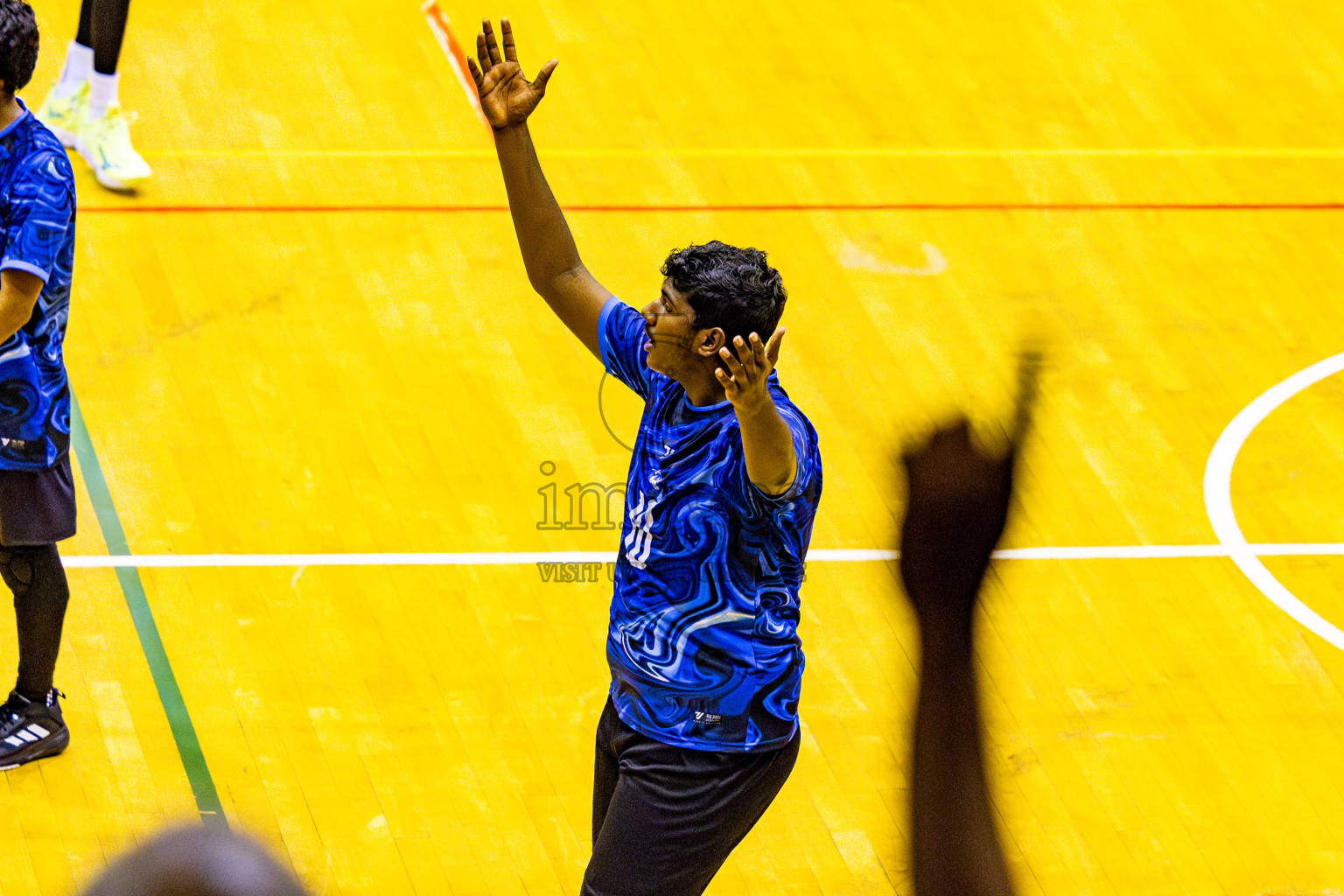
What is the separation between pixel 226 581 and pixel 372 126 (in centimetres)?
278

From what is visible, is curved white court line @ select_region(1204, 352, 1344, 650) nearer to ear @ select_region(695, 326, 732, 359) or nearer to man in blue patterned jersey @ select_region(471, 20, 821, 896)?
man in blue patterned jersey @ select_region(471, 20, 821, 896)

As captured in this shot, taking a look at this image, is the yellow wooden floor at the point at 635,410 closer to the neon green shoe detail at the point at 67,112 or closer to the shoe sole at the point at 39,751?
the shoe sole at the point at 39,751

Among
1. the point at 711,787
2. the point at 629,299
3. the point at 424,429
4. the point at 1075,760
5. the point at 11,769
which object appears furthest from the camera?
the point at 629,299

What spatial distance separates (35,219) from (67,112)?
126 inches

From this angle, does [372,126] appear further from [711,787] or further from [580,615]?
[711,787]

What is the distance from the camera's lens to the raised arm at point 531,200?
3.14 metres

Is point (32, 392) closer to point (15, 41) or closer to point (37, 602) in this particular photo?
point (37, 602)

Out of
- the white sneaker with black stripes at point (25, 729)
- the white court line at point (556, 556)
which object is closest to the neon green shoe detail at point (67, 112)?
the white court line at point (556, 556)

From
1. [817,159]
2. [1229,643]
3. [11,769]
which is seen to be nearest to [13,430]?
[11,769]

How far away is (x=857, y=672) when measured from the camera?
4742mm

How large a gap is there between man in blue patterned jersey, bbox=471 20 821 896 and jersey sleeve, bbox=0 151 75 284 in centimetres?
145

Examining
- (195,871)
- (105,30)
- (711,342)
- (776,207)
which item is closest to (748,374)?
(711,342)

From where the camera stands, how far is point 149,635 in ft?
15.4

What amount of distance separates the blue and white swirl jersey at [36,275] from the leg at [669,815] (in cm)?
178
